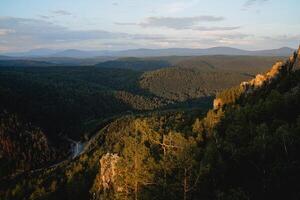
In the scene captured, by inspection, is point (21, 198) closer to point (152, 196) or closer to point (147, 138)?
point (147, 138)

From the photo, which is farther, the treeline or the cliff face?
the treeline

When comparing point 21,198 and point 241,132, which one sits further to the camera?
point 21,198

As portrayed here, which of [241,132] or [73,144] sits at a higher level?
[241,132]

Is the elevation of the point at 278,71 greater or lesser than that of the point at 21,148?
greater

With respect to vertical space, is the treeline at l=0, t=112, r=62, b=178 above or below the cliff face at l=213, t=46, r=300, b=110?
below

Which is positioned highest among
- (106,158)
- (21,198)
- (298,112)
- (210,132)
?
(298,112)

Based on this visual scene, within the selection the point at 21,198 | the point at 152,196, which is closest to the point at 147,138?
the point at 152,196

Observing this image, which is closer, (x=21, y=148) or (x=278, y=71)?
(x=278, y=71)

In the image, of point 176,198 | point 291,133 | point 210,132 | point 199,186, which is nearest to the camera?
point 176,198

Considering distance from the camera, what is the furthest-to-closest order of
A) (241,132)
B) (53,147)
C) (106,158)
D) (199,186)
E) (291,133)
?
1. (53,147)
2. (106,158)
3. (241,132)
4. (291,133)
5. (199,186)

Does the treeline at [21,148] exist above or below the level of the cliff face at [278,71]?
below

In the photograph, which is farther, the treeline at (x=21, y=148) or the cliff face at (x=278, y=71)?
the treeline at (x=21, y=148)
